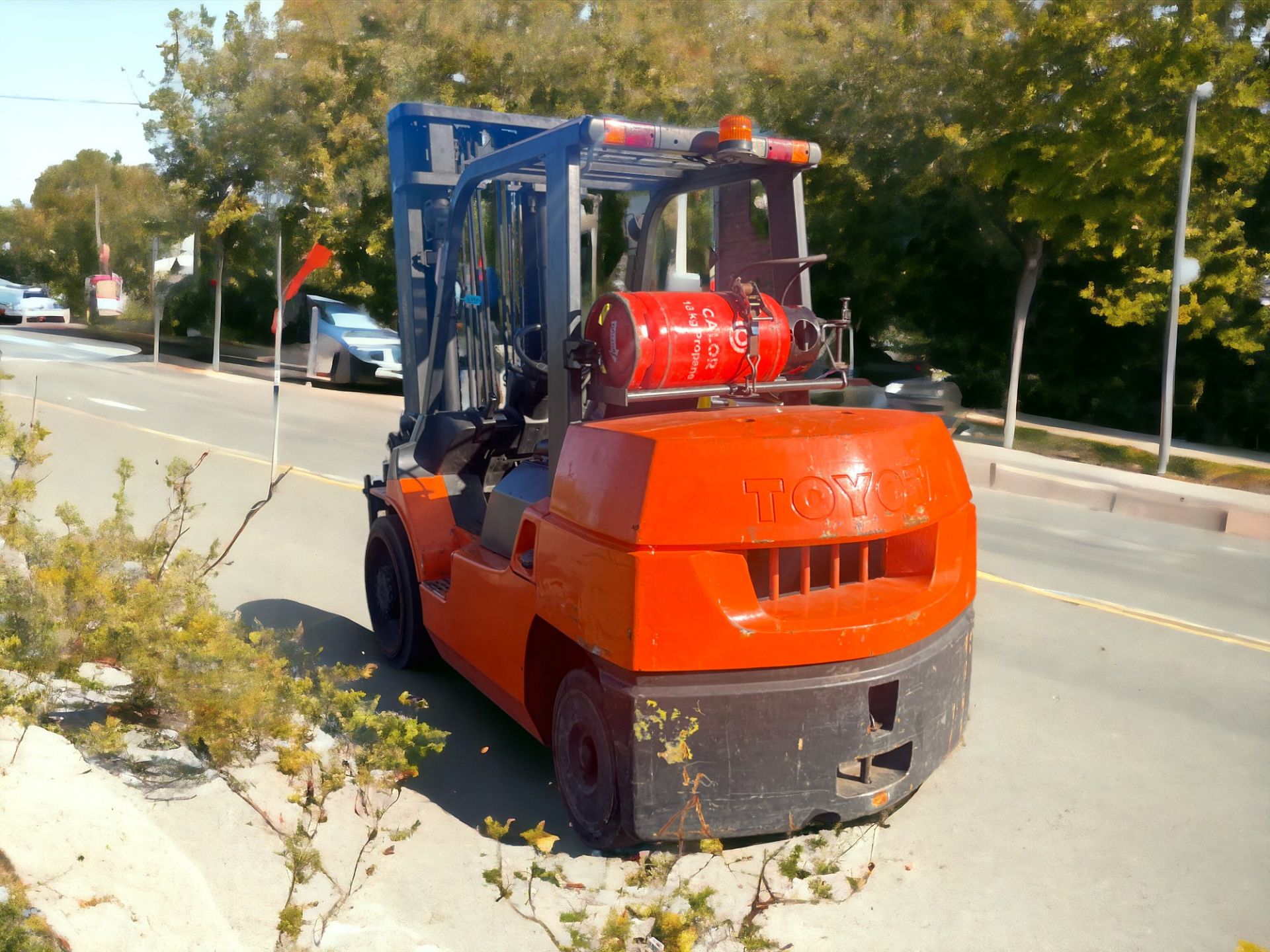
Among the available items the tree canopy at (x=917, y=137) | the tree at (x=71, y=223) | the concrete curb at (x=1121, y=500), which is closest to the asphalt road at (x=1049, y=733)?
the concrete curb at (x=1121, y=500)

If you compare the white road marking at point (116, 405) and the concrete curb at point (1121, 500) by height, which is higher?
the white road marking at point (116, 405)

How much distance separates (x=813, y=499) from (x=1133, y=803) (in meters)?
2.21

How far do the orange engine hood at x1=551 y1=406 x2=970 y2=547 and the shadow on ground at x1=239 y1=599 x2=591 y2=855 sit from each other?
129 cm

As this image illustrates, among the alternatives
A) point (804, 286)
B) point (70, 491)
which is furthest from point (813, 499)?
point (70, 491)

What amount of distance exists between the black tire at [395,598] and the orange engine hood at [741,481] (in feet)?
6.26

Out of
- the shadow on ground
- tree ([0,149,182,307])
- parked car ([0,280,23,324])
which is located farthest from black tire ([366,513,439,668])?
parked car ([0,280,23,324])

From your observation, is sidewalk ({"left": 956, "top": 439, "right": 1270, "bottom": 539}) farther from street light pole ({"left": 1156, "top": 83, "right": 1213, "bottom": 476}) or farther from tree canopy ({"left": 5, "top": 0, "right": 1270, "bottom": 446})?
tree canopy ({"left": 5, "top": 0, "right": 1270, "bottom": 446})

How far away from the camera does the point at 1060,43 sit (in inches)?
599

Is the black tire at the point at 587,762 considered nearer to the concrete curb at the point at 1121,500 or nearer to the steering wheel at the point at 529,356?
the steering wheel at the point at 529,356

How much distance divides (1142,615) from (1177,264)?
9064 millimetres

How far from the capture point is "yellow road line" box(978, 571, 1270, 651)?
24.5 ft

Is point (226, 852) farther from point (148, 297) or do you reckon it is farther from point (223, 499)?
point (148, 297)

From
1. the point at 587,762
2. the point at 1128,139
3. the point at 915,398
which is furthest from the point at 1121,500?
the point at 587,762

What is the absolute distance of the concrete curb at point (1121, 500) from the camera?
12172 mm
